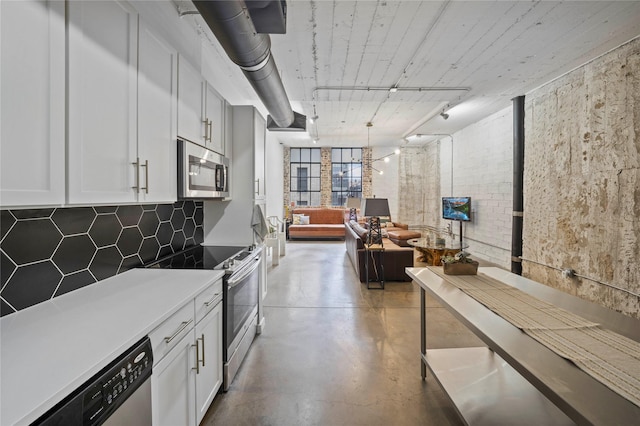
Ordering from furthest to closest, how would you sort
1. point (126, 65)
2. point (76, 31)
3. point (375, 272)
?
point (375, 272), point (126, 65), point (76, 31)

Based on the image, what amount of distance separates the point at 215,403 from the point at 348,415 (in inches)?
35.7

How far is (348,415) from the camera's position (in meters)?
1.79

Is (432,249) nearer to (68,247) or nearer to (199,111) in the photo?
(199,111)

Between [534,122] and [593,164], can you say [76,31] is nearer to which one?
[593,164]

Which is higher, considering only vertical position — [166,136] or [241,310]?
[166,136]

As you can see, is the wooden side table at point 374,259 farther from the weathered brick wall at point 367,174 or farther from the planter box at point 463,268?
the weathered brick wall at point 367,174

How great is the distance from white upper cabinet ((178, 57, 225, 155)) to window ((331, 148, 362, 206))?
23.4 feet

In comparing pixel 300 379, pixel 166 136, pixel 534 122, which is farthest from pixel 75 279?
pixel 534 122

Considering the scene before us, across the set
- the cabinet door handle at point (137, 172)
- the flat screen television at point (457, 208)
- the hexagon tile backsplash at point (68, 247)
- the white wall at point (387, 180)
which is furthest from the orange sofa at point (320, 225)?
the cabinet door handle at point (137, 172)

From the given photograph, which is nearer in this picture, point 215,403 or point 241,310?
point 215,403

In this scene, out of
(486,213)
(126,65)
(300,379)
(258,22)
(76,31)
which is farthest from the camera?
(486,213)

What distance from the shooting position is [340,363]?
2342mm

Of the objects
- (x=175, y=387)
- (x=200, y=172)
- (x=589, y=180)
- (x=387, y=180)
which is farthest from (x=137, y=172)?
(x=387, y=180)

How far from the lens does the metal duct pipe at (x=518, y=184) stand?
13.9 feet
